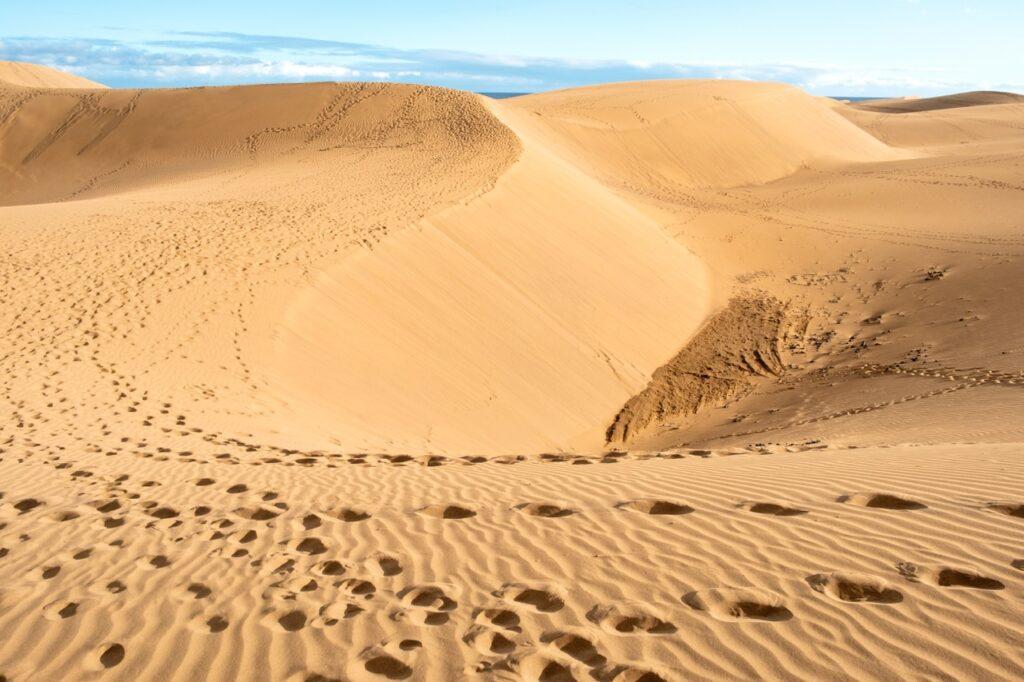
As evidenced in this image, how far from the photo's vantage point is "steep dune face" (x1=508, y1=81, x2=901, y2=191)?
98.3 feet

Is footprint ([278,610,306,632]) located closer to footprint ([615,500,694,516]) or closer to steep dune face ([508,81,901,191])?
footprint ([615,500,694,516])

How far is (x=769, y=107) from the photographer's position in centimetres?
3772

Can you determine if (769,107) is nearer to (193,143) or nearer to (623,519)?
(193,143)

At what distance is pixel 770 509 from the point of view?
4.90 meters

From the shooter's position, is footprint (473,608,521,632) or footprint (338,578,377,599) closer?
footprint (473,608,521,632)

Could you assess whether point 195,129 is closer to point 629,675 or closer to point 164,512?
point 164,512

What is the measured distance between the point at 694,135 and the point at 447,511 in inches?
1199

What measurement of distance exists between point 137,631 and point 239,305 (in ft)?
26.2

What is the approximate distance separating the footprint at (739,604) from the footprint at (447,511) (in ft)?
6.06

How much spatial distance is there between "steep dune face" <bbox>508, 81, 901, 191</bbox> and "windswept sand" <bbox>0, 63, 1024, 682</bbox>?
8.07 feet

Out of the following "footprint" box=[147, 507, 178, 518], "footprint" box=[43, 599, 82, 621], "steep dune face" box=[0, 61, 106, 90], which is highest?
"steep dune face" box=[0, 61, 106, 90]

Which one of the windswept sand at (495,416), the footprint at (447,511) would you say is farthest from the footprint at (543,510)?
the footprint at (447,511)

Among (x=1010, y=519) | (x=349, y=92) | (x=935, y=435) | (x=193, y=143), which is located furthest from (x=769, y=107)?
(x=1010, y=519)

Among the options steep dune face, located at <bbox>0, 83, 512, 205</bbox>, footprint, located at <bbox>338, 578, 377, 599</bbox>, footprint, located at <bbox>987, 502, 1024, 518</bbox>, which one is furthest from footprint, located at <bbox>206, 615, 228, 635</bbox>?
steep dune face, located at <bbox>0, 83, 512, 205</bbox>
